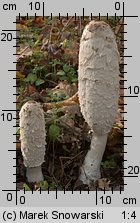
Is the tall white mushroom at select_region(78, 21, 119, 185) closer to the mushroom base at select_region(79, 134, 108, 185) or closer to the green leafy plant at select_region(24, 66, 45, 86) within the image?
the mushroom base at select_region(79, 134, 108, 185)

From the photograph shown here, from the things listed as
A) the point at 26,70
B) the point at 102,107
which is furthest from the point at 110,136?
the point at 26,70

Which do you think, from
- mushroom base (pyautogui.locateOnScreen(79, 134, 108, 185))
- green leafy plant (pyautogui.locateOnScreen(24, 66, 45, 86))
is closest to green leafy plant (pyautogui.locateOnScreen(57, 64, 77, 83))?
green leafy plant (pyautogui.locateOnScreen(24, 66, 45, 86))

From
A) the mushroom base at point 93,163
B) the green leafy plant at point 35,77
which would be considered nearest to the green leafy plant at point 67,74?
the green leafy plant at point 35,77

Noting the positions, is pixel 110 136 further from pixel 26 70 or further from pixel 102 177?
pixel 26 70

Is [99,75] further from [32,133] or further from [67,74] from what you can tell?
[67,74]

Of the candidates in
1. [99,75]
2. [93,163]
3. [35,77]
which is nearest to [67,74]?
[35,77]

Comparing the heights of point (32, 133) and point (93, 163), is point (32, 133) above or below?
above
